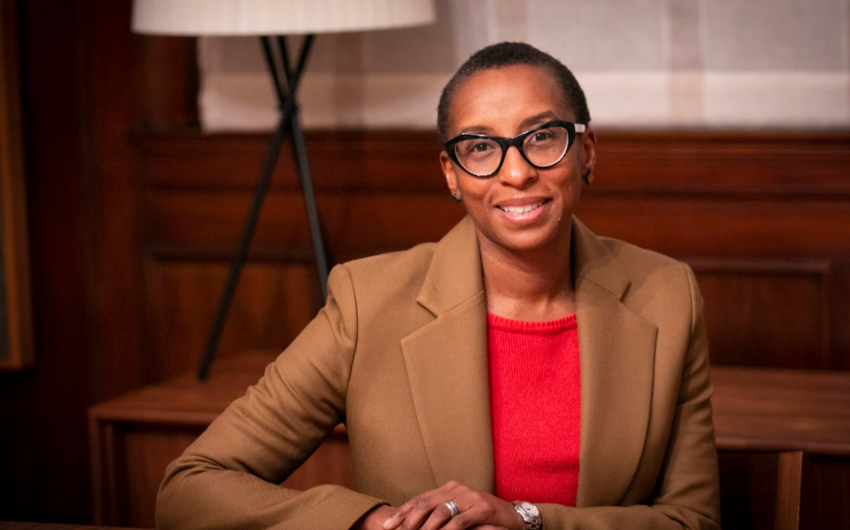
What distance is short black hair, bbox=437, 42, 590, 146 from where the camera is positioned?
1.55 m

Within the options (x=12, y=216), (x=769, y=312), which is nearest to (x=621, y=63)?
(x=769, y=312)

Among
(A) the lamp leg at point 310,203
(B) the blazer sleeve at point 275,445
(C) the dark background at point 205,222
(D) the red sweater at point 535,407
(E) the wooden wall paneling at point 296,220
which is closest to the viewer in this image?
(B) the blazer sleeve at point 275,445

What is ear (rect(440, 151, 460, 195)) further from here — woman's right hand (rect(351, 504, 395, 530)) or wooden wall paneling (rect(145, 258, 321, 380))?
wooden wall paneling (rect(145, 258, 321, 380))

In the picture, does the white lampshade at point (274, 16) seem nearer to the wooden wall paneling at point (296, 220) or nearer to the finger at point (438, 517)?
the wooden wall paneling at point (296, 220)

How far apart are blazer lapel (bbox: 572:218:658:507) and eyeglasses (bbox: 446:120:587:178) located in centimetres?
27

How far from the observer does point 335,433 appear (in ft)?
7.85

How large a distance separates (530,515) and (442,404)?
0.76 feet

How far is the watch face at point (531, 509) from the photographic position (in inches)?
57.7

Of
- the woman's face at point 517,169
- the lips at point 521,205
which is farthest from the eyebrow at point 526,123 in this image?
the lips at point 521,205

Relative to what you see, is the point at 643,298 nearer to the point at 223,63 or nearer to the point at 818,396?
the point at 818,396

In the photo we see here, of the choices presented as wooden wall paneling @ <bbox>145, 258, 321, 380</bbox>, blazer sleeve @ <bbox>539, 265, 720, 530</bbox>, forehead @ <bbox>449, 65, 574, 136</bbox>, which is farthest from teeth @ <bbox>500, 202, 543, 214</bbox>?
wooden wall paneling @ <bbox>145, 258, 321, 380</bbox>

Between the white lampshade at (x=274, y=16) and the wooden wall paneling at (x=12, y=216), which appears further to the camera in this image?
the wooden wall paneling at (x=12, y=216)

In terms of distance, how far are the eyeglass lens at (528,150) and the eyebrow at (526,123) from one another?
14 mm

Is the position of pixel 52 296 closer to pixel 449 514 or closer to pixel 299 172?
pixel 299 172
